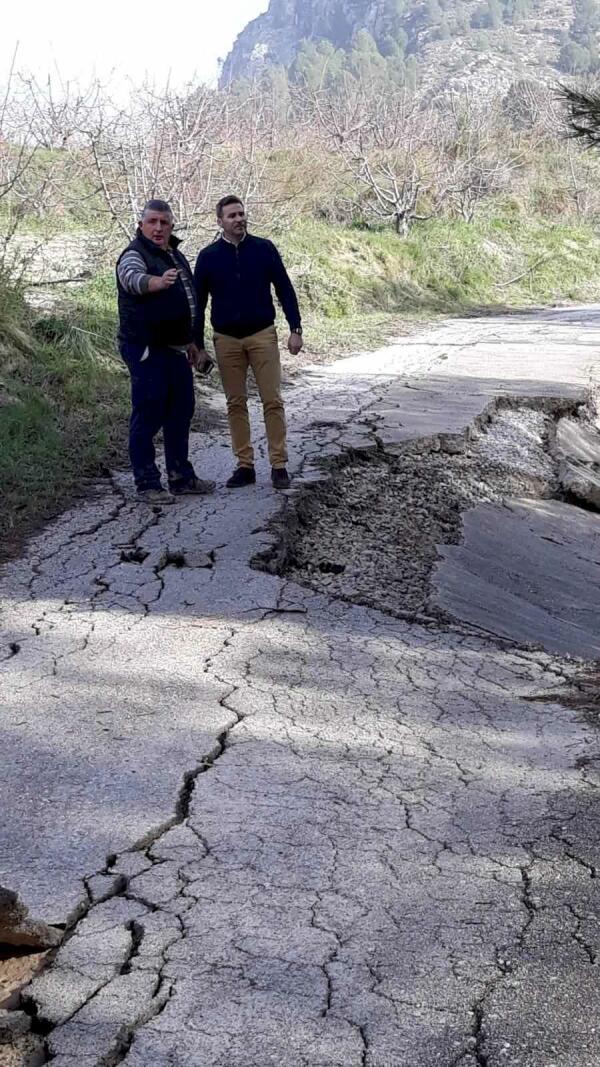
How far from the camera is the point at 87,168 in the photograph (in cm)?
1616

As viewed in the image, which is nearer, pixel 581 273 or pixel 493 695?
pixel 493 695

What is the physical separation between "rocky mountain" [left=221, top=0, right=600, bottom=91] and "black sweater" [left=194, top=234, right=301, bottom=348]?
8693cm

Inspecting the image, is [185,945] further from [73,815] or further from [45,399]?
[45,399]

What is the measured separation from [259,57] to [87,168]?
170 metres

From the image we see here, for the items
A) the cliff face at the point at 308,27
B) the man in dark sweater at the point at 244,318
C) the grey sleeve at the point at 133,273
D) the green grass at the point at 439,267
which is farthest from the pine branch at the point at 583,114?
the cliff face at the point at 308,27

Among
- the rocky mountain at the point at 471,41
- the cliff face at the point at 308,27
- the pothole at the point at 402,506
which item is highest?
the cliff face at the point at 308,27

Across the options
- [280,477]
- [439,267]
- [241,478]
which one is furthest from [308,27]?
[280,477]

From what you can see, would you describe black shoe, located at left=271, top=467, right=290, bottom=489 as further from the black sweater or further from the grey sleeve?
the grey sleeve

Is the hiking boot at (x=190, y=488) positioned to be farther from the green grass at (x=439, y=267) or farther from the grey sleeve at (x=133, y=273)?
the green grass at (x=439, y=267)

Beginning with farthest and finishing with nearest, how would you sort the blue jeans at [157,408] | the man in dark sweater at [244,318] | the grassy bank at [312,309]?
the grassy bank at [312,309] < the man in dark sweater at [244,318] < the blue jeans at [157,408]

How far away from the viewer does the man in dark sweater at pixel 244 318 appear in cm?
764

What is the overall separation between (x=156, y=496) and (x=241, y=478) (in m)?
0.65

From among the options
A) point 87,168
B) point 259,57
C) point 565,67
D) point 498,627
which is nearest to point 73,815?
point 498,627

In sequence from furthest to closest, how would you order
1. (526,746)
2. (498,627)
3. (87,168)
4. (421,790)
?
(87,168)
(498,627)
(526,746)
(421,790)
